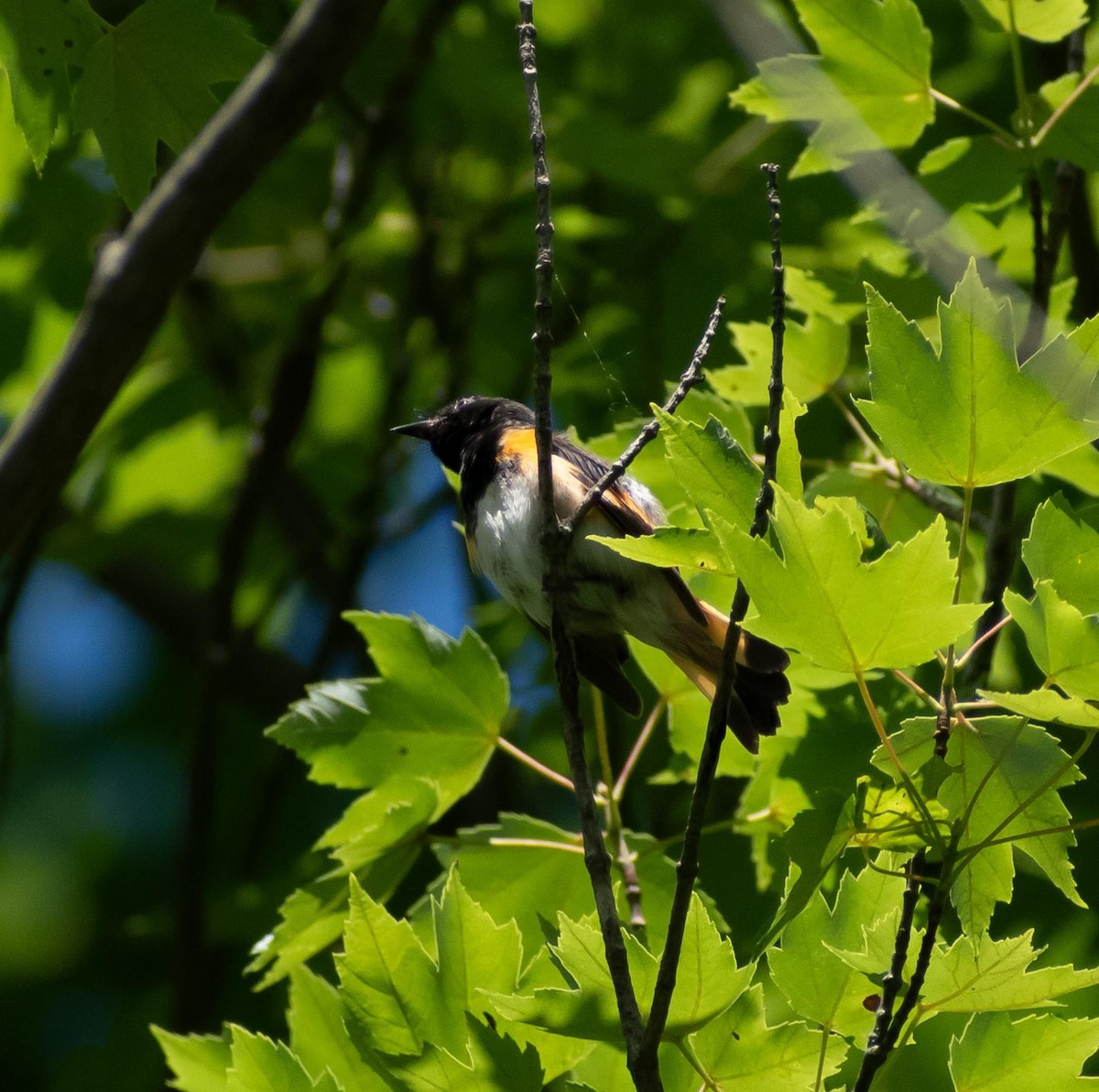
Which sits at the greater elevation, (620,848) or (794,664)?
(794,664)

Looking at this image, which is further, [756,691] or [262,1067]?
[756,691]

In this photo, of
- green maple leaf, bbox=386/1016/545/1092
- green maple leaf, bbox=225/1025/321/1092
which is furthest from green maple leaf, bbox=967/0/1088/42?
green maple leaf, bbox=225/1025/321/1092

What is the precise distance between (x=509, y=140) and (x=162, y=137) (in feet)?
8.65

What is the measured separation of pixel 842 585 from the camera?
1.51 metres

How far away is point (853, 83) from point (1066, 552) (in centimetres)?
117

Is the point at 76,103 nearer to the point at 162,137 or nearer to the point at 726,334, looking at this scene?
the point at 162,137

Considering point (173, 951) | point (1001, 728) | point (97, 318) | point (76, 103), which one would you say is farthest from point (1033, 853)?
point (173, 951)

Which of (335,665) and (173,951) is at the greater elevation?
(335,665)

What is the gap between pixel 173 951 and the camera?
13.0 feet

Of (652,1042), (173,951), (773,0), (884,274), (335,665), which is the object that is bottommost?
(173,951)

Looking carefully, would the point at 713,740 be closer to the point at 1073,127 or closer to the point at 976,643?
the point at 976,643

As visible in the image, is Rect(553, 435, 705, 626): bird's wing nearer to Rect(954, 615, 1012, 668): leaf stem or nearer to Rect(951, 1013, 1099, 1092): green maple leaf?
Rect(954, 615, 1012, 668): leaf stem

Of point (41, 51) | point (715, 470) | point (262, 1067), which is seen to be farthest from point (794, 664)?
point (41, 51)

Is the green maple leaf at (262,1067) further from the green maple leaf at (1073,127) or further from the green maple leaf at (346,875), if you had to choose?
the green maple leaf at (1073,127)
